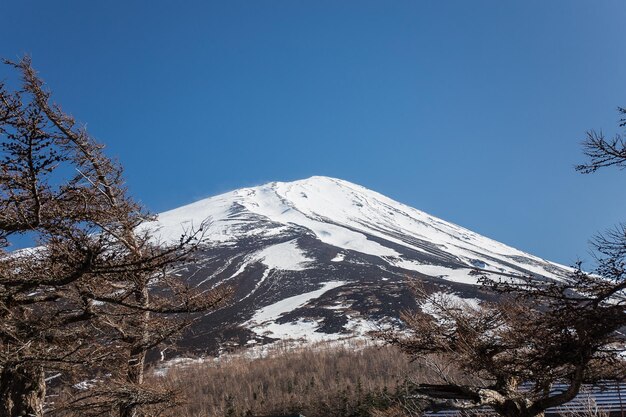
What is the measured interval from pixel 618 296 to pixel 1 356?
7.12 metres

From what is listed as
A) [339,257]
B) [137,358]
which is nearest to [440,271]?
[339,257]

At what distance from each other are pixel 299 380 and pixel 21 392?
32494mm

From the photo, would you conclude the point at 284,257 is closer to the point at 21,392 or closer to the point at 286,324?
the point at 286,324

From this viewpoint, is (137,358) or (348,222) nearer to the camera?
(137,358)

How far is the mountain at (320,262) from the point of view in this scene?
55.0m

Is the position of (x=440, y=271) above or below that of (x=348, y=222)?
below

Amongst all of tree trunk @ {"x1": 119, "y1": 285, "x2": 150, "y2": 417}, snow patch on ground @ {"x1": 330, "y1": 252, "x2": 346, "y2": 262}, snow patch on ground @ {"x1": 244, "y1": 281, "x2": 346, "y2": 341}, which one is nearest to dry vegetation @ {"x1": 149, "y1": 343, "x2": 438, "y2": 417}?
snow patch on ground @ {"x1": 244, "y1": 281, "x2": 346, "y2": 341}

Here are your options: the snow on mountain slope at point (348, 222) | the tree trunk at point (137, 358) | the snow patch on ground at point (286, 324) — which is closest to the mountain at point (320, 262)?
the snow patch on ground at point (286, 324)

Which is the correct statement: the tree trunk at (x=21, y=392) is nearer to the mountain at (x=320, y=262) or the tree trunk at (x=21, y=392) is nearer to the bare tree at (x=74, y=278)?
the bare tree at (x=74, y=278)

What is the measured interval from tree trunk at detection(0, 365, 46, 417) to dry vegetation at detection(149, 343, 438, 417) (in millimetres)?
21945

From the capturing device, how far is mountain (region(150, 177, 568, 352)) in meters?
55.0

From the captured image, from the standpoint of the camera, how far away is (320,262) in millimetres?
80812

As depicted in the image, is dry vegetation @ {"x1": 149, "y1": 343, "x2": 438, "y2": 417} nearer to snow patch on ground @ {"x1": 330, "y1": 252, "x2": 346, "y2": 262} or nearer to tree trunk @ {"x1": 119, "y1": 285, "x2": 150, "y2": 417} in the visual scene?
tree trunk @ {"x1": 119, "y1": 285, "x2": 150, "y2": 417}

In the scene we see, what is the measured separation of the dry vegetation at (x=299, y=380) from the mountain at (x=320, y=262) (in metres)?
5.94
